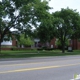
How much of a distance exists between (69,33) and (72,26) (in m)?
1.79

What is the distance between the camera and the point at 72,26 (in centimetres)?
5159

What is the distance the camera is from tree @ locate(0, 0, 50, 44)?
118 ft

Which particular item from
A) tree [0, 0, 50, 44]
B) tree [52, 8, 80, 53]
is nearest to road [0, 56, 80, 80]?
tree [0, 0, 50, 44]

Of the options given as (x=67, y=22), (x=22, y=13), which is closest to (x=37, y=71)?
(x=22, y=13)

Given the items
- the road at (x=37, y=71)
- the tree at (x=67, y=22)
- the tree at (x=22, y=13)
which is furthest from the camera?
the tree at (x=67, y=22)

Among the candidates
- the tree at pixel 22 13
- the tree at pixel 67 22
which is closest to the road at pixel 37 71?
the tree at pixel 22 13

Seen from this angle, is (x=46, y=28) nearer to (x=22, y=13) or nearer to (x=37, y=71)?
(x=22, y=13)

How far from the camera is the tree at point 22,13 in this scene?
1416 inches

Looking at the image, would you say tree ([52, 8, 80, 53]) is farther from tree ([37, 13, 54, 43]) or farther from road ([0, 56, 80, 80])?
road ([0, 56, 80, 80])

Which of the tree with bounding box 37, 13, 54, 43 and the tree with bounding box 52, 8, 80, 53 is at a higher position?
the tree with bounding box 52, 8, 80, 53

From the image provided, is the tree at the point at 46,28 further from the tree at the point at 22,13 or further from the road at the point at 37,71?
the road at the point at 37,71

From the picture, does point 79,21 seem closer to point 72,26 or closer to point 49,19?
point 72,26

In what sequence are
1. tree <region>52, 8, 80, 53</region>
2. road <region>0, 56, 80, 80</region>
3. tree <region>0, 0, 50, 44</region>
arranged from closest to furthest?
road <region>0, 56, 80, 80</region> < tree <region>0, 0, 50, 44</region> < tree <region>52, 8, 80, 53</region>

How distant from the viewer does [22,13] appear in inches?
1436
